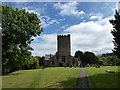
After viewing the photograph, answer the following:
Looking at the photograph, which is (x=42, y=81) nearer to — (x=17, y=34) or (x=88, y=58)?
(x=17, y=34)

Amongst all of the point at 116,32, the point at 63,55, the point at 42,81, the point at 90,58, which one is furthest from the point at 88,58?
the point at 42,81

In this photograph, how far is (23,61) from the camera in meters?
61.9

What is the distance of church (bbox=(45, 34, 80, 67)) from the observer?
137 m

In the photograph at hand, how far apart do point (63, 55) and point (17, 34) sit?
3228 inches

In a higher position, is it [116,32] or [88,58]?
[116,32]

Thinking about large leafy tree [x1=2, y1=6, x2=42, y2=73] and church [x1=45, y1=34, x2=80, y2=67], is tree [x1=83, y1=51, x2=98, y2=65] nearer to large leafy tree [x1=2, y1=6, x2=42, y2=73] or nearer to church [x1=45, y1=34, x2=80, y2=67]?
church [x1=45, y1=34, x2=80, y2=67]

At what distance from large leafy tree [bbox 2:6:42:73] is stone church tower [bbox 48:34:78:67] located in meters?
71.9

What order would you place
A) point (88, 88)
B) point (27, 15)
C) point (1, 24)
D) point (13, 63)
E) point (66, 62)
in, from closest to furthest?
point (88, 88) → point (1, 24) → point (13, 63) → point (27, 15) → point (66, 62)

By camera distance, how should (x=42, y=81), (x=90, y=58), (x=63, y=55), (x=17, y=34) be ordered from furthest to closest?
(x=90, y=58), (x=63, y=55), (x=17, y=34), (x=42, y=81)

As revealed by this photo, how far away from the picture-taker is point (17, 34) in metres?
59.0

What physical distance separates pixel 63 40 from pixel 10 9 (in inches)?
3299

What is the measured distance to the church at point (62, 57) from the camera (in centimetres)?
13738

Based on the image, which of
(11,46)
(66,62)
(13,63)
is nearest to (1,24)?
(11,46)

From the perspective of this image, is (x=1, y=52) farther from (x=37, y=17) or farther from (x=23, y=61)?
(x=37, y=17)
